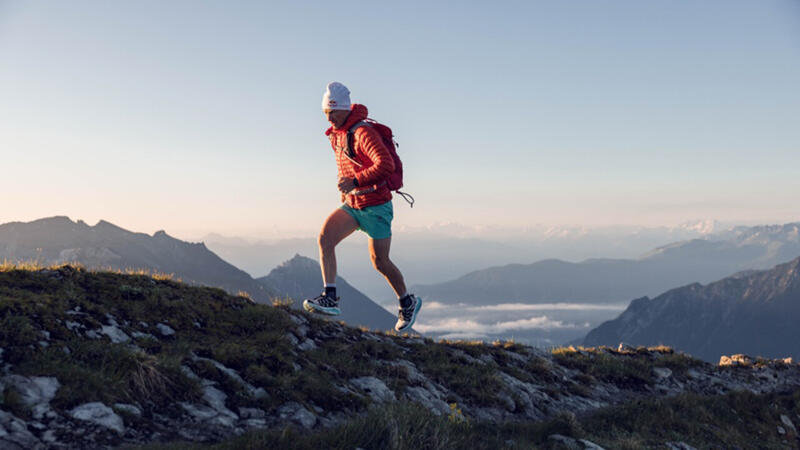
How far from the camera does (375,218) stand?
9.34 meters

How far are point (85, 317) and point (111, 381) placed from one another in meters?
1.81

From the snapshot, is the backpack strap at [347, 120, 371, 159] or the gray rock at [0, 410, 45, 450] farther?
the backpack strap at [347, 120, 371, 159]

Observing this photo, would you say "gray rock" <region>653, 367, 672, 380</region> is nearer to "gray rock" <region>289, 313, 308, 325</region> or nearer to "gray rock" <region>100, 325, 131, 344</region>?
"gray rock" <region>289, 313, 308, 325</region>

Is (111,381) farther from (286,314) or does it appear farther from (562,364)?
(562,364)

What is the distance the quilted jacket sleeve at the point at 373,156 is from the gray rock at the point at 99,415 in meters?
5.18

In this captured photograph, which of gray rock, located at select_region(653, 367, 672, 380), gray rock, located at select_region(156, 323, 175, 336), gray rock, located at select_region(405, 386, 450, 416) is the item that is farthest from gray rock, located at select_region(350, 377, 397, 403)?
gray rock, located at select_region(653, 367, 672, 380)

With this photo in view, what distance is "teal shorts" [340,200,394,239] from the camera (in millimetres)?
9281

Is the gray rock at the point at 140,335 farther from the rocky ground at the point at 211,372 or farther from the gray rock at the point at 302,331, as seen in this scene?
the gray rock at the point at 302,331

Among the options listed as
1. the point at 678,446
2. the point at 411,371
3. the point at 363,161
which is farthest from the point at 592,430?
the point at 363,161

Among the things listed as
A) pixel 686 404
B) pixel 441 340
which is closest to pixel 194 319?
pixel 441 340

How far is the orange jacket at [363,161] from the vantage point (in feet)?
28.6

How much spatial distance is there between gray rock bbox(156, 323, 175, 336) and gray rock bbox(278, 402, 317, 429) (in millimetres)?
2599

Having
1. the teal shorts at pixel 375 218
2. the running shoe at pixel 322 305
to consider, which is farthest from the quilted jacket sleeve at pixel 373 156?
the running shoe at pixel 322 305

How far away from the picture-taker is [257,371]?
23.1 feet
